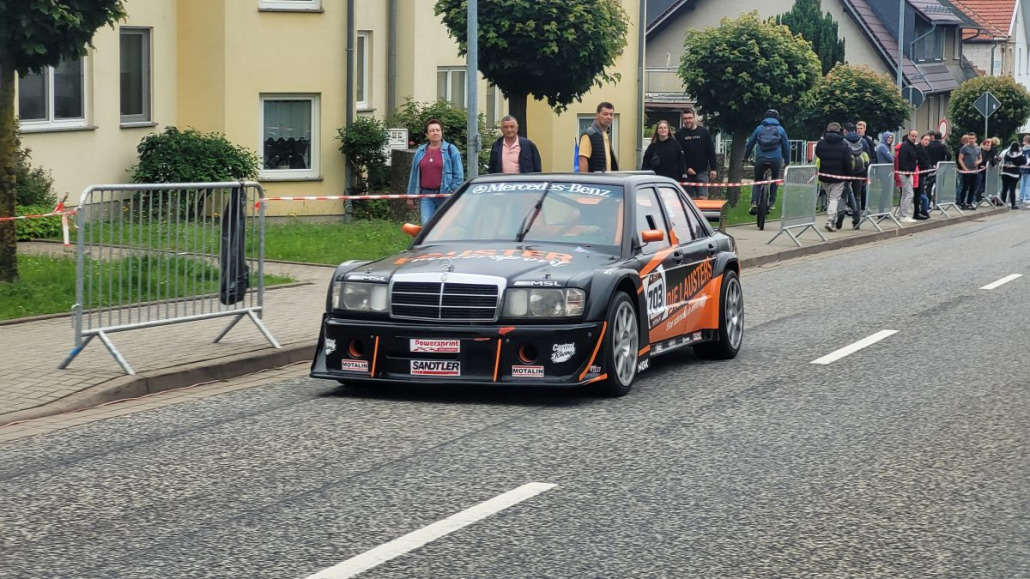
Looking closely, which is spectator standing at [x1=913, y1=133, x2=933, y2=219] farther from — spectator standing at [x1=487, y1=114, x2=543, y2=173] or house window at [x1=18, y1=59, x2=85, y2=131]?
house window at [x1=18, y1=59, x2=85, y2=131]

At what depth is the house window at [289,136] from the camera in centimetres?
2828

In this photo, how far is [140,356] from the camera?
11.2 meters

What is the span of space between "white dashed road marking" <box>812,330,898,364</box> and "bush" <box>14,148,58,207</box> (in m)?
12.0

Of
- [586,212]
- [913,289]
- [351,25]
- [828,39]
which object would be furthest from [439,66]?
Answer: [828,39]

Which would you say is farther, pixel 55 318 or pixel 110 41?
pixel 110 41

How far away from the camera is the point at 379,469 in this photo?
764 centimetres

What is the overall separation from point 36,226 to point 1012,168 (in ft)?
96.3

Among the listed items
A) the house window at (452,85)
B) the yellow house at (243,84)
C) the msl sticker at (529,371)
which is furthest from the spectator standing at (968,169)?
the msl sticker at (529,371)

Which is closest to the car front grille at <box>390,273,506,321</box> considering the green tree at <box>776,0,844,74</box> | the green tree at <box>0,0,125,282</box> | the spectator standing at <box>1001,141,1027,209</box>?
the green tree at <box>0,0,125,282</box>

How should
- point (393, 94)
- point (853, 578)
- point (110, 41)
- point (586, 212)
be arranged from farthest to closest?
point (393, 94)
point (110, 41)
point (586, 212)
point (853, 578)

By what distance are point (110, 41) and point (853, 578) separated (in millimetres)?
20995

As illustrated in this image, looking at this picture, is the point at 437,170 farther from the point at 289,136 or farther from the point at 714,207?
the point at 289,136

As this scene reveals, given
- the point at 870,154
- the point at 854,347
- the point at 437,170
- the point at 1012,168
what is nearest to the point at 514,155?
the point at 437,170

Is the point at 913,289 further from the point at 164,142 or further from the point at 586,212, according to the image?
the point at 164,142
